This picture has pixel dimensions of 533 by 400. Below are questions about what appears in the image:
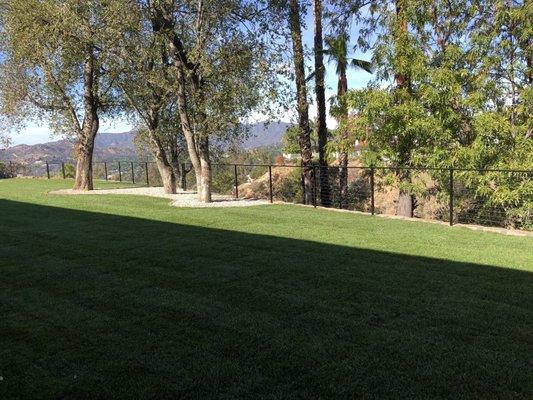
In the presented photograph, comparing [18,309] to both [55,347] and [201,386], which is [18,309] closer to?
[55,347]

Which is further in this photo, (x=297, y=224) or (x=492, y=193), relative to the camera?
(x=492, y=193)

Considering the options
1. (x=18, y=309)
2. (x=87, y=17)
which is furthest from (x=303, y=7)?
(x=18, y=309)

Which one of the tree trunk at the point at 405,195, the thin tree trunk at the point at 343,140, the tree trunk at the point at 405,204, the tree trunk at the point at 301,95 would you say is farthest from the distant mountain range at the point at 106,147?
the tree trunk at the point at 405,204

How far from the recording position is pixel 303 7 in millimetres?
13445

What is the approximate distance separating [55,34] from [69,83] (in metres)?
2.68

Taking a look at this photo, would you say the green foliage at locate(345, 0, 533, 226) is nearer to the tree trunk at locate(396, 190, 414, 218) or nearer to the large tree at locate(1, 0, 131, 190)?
the tree trunk at locate(396, 190, 414, 218)

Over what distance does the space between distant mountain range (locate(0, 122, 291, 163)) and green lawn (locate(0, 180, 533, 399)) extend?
8.19 m

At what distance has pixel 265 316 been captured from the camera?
3.98 m

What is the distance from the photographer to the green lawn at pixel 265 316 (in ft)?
9.51

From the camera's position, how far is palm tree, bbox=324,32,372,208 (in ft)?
44.9

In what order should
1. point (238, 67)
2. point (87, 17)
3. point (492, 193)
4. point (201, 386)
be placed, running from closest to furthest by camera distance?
point (201, 386) < point (492, 193) < point (238, 67) < point (87, 17)

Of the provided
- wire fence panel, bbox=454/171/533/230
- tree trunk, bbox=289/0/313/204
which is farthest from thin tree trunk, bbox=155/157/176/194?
wire fence panel, bbox=454/171/533/230

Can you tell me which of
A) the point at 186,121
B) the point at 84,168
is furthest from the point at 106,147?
the point at 186,121

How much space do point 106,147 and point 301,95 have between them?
11694 centimetres
